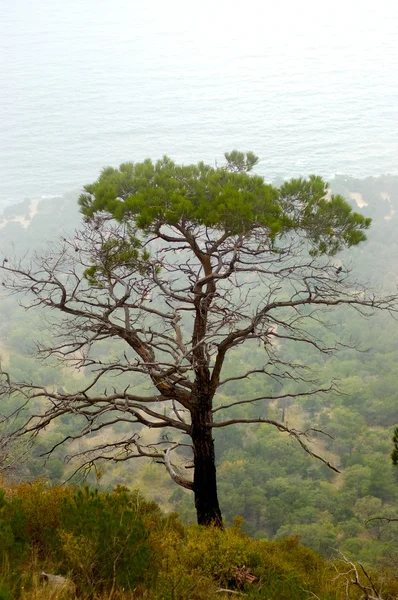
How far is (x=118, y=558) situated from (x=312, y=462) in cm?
3874

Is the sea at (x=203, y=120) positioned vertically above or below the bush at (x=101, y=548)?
above

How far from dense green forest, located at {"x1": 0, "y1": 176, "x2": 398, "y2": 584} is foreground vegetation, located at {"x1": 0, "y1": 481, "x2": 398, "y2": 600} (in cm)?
1186

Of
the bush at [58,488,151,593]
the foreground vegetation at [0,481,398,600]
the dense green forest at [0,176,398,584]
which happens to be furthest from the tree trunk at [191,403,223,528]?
the dense green forest at [0,176,398,584]

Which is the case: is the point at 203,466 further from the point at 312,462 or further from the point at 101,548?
the point at 312,462

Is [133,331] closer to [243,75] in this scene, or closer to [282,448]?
[282,448]

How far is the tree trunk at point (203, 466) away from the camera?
21.6 feet

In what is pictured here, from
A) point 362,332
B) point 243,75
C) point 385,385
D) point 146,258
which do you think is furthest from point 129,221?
point 243,75

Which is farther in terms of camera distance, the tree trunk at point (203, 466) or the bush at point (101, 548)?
the tree trunk at point (203, 466)

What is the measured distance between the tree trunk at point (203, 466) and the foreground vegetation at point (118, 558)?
973 mm

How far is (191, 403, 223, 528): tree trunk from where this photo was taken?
21.6ft

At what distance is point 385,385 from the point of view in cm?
4938

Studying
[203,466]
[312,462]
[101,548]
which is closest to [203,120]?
[312,462]

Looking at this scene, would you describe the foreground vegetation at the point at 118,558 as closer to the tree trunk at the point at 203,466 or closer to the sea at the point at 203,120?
the tree trunk at the point at 203,466

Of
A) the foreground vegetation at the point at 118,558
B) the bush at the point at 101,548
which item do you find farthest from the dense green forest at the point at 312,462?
the bush at the point at 101,548
